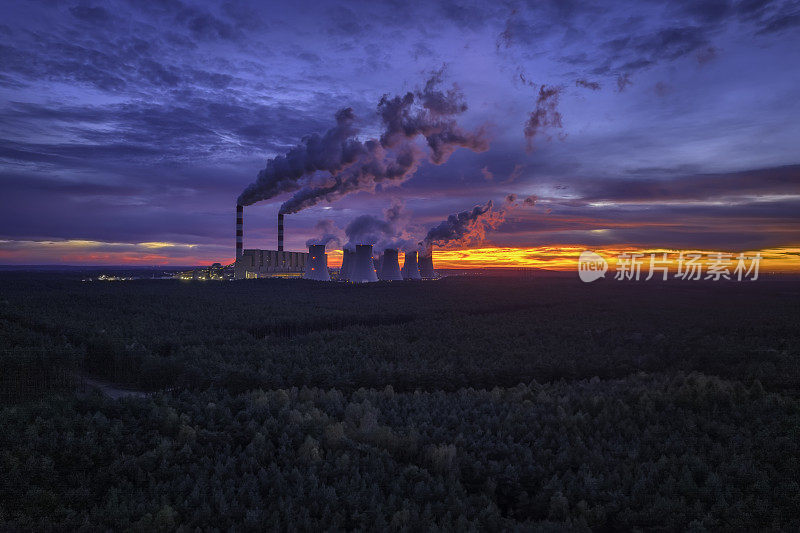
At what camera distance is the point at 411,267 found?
102562mm

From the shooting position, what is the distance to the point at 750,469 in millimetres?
8531

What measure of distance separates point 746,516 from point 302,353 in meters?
17.6

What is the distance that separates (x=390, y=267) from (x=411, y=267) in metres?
12.1

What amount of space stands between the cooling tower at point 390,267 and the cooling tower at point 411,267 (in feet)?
34.2

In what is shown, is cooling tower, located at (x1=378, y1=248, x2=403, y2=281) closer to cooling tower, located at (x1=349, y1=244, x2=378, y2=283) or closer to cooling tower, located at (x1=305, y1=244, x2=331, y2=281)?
cooling tower, located at (x1=349, y1=244, x2=378, y2=283)

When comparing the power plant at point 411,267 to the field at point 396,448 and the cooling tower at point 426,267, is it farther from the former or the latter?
the field at point 396,448

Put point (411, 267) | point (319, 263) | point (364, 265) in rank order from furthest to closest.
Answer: point (411, 267)
point (319, 263)
point (364, 265)

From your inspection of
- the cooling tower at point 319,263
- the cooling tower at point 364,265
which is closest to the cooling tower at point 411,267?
the cooling tower at point 319,263

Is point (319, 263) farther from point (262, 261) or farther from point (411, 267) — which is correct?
point (411, 267)

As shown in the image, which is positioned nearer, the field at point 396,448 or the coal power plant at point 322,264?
the field at point 396,448

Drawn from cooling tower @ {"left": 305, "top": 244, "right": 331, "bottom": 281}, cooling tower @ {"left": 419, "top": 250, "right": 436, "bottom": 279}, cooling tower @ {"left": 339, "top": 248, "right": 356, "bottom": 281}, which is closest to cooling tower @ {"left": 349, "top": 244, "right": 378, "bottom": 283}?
cooling tower @ {"left": 305, "top": 244, "right": 331, "bottom": 281}

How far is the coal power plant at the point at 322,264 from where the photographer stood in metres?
82.8

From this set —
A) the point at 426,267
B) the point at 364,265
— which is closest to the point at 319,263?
the point at 364,265

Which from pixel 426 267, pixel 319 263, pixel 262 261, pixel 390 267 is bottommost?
pixel 426 267
